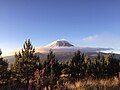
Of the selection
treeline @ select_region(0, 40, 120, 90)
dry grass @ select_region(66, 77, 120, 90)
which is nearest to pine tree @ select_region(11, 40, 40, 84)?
treeline @ select_region(0, 40, 120, 90)

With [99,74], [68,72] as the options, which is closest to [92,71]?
[99,74]

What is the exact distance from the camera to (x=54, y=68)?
105 feet

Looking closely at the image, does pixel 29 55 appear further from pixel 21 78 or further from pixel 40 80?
pixel 40 80

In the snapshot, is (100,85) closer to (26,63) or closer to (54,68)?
(26,63)

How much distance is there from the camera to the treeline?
83.6 ft

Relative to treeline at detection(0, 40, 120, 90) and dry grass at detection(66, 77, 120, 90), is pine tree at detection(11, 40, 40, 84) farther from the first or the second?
dry grass at detection(66, 77, 120, 90)

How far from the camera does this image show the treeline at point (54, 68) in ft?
83.6

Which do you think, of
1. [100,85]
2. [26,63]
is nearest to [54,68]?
[26,63]

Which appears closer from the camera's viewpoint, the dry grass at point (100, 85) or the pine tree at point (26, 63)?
the dry grass at point (100, 85)

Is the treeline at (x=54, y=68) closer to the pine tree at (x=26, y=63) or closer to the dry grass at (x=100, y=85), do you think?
the pine tree at (x=26, y=63)

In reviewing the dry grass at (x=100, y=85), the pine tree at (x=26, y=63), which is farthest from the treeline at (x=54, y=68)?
the dry grass at (x=100, y=85)

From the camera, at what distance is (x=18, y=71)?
2567 cm

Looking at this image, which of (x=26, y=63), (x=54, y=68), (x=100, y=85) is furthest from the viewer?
(x=54, y=68)

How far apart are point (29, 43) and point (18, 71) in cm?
327
